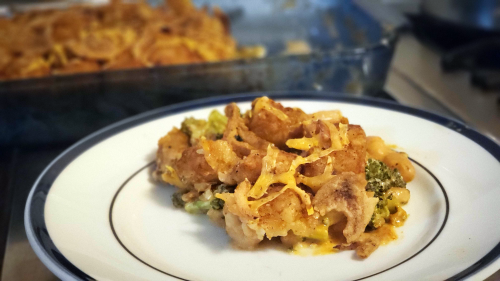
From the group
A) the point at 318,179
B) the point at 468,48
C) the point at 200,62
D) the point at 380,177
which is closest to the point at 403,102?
the point at 468,48

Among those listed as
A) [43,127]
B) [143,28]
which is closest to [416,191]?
[43,127]

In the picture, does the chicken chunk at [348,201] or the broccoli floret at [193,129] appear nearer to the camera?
the chicken chunk at [348,201]

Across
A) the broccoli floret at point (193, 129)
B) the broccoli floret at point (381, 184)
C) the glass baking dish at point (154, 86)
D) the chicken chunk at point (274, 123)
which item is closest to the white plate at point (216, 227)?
the broccoli floret at point (381, 184)

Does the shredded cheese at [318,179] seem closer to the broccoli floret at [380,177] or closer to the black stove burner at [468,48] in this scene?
the broccoli floret at [380,177]

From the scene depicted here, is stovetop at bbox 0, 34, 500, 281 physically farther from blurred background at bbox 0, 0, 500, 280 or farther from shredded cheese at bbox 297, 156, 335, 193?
shredded cheese at bbox 297, 156, 335, 193

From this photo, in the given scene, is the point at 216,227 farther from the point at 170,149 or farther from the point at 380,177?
the point at 380,177

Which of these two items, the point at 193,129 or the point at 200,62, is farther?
the point at 200,62
